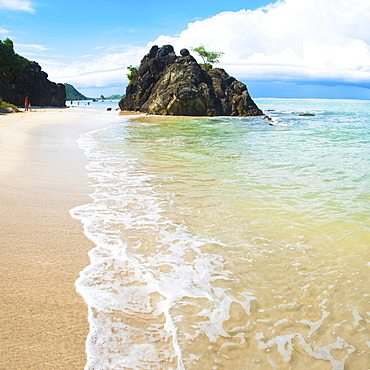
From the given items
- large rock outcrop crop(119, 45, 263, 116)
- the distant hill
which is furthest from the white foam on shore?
the distant hill

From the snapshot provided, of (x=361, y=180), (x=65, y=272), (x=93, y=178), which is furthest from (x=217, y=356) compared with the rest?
(x=361, y=180)

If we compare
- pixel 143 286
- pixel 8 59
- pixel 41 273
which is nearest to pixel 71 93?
pixel 8 59

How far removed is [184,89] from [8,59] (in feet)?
116

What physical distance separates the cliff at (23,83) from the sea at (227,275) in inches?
2331

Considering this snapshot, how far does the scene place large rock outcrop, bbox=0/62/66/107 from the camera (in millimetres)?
56812

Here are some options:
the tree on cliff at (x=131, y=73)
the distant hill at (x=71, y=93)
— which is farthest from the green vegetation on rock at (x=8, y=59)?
the distant hill at (x=71, y=93)

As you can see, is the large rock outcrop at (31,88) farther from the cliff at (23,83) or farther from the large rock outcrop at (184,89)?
the large rock outcrop at (184,89)

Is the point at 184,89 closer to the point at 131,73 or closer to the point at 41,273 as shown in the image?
the point at 131,73

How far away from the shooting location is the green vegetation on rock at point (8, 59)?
55750 mm

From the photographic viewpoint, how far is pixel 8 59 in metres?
56.2

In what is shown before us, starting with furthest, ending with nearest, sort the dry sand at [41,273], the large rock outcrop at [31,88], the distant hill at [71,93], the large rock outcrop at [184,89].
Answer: the distant hill at [71,93] < the large rock outcrop at [31,88] < the large rock outcrop at [184,89] < the dry sand at [41,273]

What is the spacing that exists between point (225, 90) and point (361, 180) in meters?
43.2

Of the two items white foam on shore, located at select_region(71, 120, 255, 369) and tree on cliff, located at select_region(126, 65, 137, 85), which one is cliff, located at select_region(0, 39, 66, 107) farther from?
white foam on shore, located at select_region(71, 120, 255, 369)

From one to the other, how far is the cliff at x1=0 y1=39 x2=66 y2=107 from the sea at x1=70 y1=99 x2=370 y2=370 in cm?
5921
